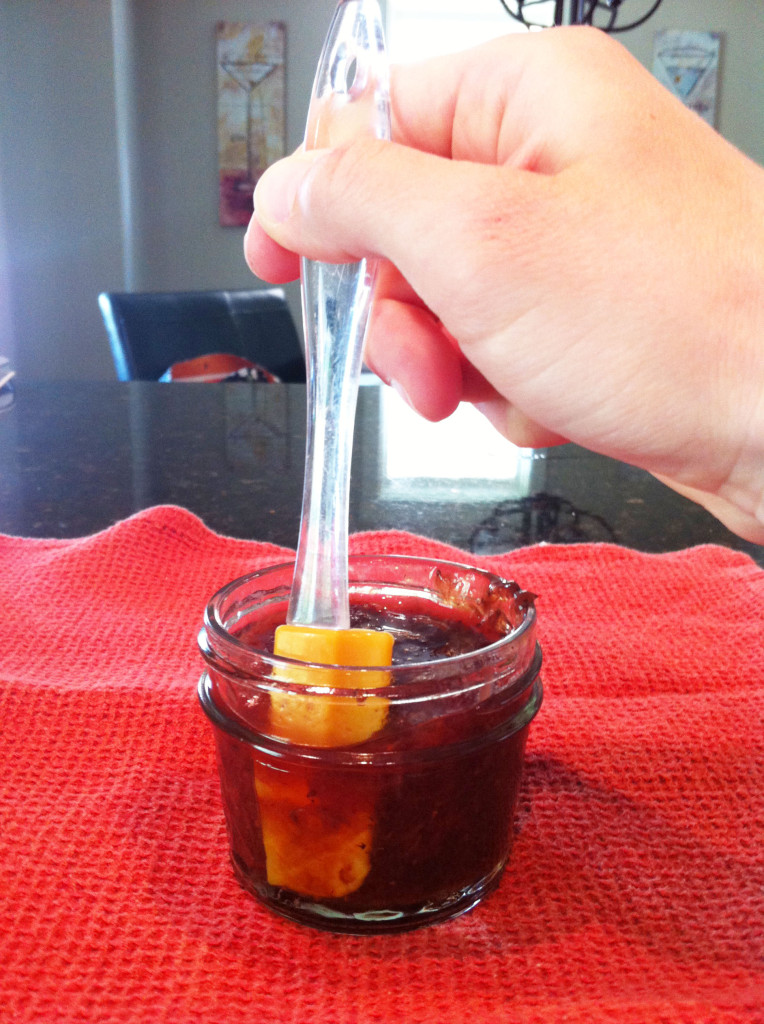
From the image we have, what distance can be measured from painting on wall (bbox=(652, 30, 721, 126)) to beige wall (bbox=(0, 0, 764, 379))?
0.04 m

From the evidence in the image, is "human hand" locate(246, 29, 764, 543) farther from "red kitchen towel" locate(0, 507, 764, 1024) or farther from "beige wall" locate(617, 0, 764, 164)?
"beige wall" locate(617, 0, 764, 164)

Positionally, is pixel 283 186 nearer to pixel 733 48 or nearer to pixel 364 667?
pixel 364 667

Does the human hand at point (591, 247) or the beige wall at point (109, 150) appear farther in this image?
the beige wall at point (109, 150)

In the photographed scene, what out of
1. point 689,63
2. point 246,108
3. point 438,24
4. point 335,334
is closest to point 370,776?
point 335,334

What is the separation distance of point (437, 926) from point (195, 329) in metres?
1.56

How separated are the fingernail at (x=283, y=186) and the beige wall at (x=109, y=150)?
2.57 metres

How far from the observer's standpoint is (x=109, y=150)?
2715 mm

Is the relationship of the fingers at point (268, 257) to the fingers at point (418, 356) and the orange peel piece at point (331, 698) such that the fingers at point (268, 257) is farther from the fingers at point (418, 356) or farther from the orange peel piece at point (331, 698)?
the orange peel piece at point (331, 698)

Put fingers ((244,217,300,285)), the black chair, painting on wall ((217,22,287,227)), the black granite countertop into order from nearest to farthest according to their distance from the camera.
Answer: fingers ((244,217,300,285))
the black granite countertop
the black chair
painting on wall ((217,22,287,227))

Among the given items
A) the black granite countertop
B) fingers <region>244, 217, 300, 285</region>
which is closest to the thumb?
fingers <region>244, 217, 300, 285</region>

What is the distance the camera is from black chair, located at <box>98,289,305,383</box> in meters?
1.63

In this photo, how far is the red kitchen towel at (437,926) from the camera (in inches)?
10.9

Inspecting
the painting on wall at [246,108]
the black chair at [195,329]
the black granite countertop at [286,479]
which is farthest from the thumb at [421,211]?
the painting on wall at [246,108]

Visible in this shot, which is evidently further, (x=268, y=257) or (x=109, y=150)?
(x=109, y=150)
